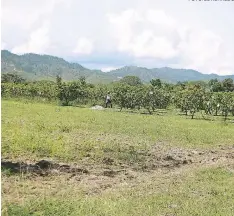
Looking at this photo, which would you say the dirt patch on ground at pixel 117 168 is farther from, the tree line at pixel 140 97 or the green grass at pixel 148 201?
the tree line at pixel 140 97

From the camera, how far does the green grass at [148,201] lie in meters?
7.96

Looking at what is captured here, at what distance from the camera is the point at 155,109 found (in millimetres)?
44781

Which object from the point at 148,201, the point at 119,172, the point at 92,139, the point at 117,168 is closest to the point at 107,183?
the point at 119,172

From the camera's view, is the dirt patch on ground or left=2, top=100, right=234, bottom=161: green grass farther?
left=2, top=100, right=234, bottom=161: green grass

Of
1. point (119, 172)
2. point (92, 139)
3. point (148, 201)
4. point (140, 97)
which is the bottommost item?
point (148, 201)

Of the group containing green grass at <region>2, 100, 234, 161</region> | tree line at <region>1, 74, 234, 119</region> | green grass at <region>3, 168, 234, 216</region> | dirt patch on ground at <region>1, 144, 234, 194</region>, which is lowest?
green grass at <region>3, 168, 234, 216</region>

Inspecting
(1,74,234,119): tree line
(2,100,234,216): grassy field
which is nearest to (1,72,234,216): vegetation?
(2,100,234,216): grassy field

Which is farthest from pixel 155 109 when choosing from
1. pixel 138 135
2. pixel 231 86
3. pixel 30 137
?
pixel 231 86

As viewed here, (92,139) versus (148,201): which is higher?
(92,139)

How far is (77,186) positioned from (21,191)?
1.47 m

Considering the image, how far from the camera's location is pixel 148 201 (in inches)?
357

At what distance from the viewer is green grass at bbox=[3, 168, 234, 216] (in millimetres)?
7965

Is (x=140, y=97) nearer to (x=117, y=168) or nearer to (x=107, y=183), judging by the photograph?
(x=117, y=168)

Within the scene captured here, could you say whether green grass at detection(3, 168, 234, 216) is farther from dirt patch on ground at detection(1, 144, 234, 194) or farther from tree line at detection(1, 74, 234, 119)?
tree line at detection(1, 74, 234, 119)
